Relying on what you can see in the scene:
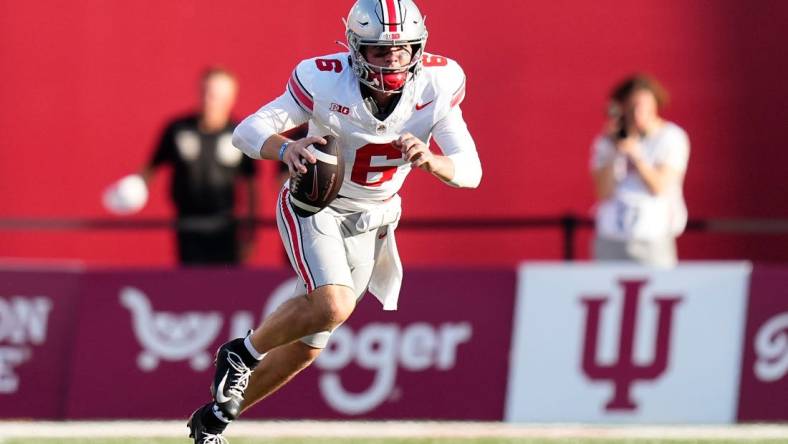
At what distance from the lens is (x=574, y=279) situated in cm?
928

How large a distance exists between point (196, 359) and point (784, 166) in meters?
5.17

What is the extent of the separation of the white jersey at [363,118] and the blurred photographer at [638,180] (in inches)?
103

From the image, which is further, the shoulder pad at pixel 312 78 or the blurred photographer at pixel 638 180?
the blurred photographer at pixel 638 180

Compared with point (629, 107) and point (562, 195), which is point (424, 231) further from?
point (629, 107)

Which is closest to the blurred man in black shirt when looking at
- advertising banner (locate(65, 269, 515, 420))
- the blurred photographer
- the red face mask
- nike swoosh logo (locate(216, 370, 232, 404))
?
advertising banner (locate(65, 269, 515, 420))

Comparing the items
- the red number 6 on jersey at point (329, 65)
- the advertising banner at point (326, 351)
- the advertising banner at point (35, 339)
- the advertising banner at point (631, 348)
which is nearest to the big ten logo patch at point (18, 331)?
the advertising banner at point (35, 339)

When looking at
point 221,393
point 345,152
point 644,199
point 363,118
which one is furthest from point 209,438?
point 644,199

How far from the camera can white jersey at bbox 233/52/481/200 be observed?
6.82 metres

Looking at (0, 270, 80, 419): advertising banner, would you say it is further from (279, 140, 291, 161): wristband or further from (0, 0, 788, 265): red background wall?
(279, 140, 291, 161): wristband

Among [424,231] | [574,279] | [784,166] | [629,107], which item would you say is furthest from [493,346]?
[784,166]

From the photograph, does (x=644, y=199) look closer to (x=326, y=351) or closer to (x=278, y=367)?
(x=326, y=351)

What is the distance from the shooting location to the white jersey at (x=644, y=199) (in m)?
9.41

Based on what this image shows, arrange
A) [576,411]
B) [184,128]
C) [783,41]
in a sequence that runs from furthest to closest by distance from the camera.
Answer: [783,41]
[184,128]
[576,411]

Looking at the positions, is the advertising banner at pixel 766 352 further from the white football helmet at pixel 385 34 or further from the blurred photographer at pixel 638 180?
the white football helmet at pixel 385 34
